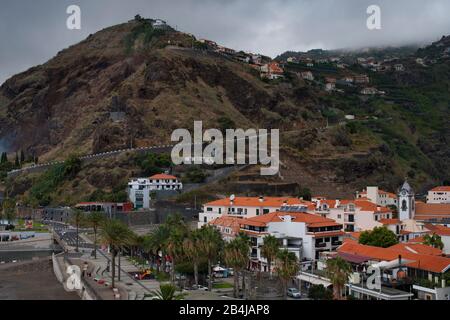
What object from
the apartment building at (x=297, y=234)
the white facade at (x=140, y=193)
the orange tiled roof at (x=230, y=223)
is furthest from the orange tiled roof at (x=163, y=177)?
the apartment building at (x=297, y=234)

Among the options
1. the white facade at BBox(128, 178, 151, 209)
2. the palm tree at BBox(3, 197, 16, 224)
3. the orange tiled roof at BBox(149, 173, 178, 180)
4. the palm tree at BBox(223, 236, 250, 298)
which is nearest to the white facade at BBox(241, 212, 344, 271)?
the palm tree at BBox(223, 236, 250, 298)

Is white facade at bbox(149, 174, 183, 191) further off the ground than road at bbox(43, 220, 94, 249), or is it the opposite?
white facade at bbox(149, 174, 183, 191)

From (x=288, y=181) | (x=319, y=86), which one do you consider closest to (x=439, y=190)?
(x=288, y=181)

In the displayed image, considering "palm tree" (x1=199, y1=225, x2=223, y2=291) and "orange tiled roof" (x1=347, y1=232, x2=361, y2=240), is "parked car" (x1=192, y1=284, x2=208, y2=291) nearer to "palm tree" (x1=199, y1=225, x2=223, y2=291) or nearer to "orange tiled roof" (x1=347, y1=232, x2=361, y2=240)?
"palm tree" (x1=199, y1=225, x2=223, y2=291)

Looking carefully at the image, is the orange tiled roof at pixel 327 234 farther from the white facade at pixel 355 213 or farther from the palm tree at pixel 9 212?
the palm tree at pixel 9 212

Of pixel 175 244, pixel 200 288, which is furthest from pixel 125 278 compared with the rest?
pixel 200 288

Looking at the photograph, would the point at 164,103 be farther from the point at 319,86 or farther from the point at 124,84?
the point at 319,86
